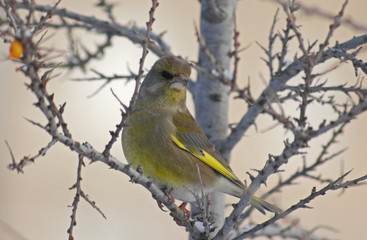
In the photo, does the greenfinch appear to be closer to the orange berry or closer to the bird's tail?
the bird's tail

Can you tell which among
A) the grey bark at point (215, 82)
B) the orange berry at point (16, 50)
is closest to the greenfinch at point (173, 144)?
the grey bark at point (215, 82)

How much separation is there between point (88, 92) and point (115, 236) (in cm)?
198

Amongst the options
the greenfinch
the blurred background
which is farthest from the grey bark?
the blurred background

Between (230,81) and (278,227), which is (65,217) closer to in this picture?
(278,227)

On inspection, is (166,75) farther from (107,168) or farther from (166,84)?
(107,168)

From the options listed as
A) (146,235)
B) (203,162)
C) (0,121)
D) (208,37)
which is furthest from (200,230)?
(0,121)

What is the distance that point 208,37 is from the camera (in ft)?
11.9

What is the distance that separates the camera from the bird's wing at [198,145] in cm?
344

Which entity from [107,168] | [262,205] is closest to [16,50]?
[262,205]

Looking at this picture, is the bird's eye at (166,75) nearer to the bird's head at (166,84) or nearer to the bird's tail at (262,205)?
the bird's head at (166,84)

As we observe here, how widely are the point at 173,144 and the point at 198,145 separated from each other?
20 centimetres

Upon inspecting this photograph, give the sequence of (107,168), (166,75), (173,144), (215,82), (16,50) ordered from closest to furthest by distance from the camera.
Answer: (16,50)
(173,144)
(166,75)
(215,82)
(107,168)

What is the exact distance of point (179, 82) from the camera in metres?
3.45

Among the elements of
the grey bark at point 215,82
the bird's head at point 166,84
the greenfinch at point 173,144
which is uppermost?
the grey bark at point 215,82
